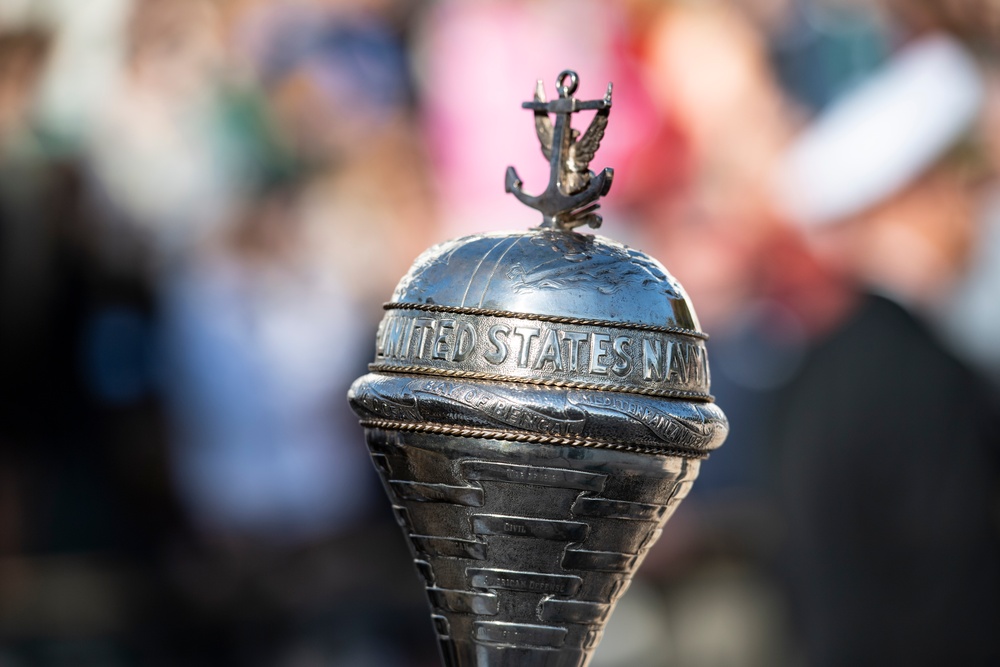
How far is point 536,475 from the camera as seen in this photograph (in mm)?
1870

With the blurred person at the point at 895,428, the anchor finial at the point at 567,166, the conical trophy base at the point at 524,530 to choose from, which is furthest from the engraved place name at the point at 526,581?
the blurred person at the point at 895,428

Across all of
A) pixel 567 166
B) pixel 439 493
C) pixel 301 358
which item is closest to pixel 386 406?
pixel 439 493

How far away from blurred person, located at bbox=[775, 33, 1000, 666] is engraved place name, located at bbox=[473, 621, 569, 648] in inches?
114

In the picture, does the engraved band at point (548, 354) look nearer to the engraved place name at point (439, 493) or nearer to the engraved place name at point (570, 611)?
the engraved place name at point (439, 493)

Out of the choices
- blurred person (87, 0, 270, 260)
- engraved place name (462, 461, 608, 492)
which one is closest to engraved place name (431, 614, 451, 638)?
engraved place name (462, 461, 608, 492)

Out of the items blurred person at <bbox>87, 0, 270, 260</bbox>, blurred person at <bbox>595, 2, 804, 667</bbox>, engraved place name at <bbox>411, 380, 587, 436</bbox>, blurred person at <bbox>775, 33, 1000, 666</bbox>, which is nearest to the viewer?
engraved place name at <bbox>411, 380, 587, 436</bbox>

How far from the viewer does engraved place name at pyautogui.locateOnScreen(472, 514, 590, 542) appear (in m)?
1.91

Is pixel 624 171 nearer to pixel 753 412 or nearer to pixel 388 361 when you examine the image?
pixel 753 412

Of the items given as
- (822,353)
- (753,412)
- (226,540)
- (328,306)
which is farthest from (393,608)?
(822,353)

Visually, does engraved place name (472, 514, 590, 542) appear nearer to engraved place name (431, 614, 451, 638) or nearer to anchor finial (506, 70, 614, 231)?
engraved place name (431, 614, 451, 638)

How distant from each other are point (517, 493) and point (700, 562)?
5.02m

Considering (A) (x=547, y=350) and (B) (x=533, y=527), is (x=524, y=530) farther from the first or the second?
(A) (x=547, y=350)

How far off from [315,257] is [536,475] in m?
5.43

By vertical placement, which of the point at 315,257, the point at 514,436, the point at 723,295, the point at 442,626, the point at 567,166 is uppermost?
the point at 315,257
